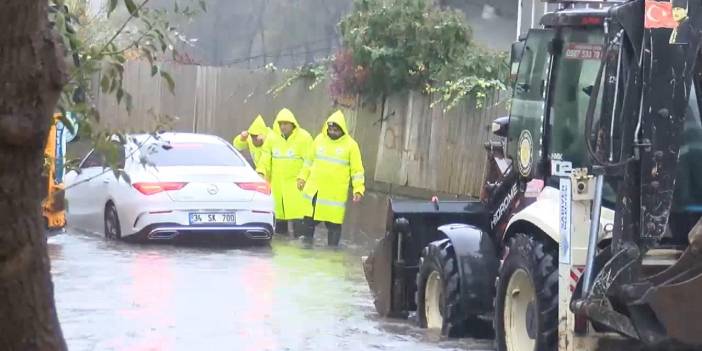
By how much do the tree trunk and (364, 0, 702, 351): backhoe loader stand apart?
4.17m

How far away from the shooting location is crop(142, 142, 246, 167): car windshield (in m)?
16.8

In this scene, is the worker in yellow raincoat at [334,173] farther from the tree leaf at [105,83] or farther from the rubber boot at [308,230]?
the tree leaf at [105,83]

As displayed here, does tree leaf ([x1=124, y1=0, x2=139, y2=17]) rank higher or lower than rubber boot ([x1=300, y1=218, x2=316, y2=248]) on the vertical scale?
higher

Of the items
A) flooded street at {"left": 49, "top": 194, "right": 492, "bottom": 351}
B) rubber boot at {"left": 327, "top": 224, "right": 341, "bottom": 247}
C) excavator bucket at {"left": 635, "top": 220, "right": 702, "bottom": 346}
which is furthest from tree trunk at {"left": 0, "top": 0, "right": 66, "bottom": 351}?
rubber boot at {"left": 327, "top": 224, "right": 341, "bottom": 247}

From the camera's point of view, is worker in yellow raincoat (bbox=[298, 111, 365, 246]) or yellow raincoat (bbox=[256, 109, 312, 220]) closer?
worker in yellow raincoat (bbox=[298, 111, 365, 246])

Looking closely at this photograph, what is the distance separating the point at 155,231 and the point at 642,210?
1041cm

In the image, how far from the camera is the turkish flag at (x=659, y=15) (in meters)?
6.47

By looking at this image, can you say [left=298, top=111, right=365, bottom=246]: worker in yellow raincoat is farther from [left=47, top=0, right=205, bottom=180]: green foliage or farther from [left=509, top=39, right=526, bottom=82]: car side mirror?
[left=47, top=0, right=205, bottom=180]: green foliage

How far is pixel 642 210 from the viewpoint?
6582 mm

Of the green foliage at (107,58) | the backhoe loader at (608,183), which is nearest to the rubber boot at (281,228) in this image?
the backhoe loader at (608,183)

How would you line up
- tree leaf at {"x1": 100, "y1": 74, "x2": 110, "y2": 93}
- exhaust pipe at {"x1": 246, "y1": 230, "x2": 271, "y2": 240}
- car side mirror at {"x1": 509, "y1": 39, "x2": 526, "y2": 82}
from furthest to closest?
exhaust pipe at {"x1": 246, "y1": 230, "x2": 271, "y2": 240} < car side mirror at {"x1": 509, "y1": 39, "x2": 526, "y2": 82} < tree leaf at {"x1": 100, "y1": 74, "x2": 110, "y2": 93}

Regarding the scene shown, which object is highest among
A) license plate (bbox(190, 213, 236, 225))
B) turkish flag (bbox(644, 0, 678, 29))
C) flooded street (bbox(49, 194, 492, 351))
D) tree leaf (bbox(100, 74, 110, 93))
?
turkish flag (bbox(644, 0, 678, 29))

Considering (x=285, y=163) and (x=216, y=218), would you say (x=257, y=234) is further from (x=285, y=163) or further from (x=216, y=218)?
(x=285, y=163)

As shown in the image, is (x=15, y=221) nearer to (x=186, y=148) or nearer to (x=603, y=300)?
(x=603, y=300)
